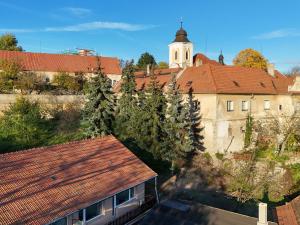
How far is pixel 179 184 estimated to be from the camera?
26.8 meters

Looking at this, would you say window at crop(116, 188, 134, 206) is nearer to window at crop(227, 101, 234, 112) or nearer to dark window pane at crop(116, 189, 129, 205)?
dark window pane at crop(116, 189, 129, 205)

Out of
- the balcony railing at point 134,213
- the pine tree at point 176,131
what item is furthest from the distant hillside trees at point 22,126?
the balcony railing at point 134,213

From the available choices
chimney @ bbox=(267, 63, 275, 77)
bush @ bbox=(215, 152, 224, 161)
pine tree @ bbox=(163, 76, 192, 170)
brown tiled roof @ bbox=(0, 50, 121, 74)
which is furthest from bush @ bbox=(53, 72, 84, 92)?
chimney @ bbox=(267, 63, 275, 77)

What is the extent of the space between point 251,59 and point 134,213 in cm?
4861

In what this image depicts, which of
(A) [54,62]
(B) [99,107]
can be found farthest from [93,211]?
(A) [54,62]

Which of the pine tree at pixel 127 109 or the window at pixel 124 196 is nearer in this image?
the window at pixel 124 196

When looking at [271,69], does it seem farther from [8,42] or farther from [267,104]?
[8,42]

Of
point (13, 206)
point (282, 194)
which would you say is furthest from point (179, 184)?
point (13, 206)

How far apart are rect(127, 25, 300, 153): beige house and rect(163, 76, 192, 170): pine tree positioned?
2.80 m

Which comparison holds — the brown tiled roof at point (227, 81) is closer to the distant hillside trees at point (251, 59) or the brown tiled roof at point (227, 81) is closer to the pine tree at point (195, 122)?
the pine tree at point (195, 122)

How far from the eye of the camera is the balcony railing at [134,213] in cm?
1699

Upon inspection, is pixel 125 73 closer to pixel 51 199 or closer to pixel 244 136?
pixel 244 136

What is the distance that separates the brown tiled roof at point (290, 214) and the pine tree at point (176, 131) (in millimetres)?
14690

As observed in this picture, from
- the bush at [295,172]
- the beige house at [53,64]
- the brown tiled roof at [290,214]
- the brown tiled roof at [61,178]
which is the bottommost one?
the bush at [295,172]
